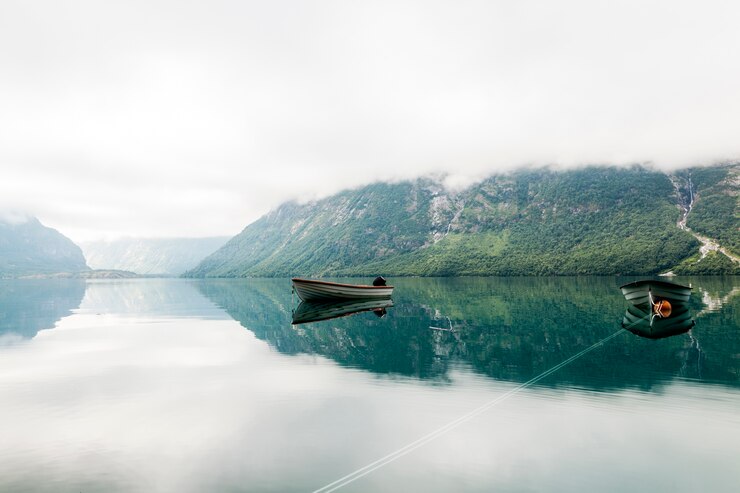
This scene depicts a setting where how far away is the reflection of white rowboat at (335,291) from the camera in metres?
70.7

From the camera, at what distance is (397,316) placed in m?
58.8

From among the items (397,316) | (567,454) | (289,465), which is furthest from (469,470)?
(397,316)

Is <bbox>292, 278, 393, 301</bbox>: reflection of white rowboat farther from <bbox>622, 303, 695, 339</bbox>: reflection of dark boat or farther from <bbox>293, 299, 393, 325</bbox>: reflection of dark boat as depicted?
<bbox>622, 303, 695, 339</bbox>: reflection of dark boat

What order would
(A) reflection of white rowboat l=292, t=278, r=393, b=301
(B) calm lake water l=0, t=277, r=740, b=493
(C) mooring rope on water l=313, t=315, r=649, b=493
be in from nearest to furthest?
1. (C) mooring rope on water l=313, t=315, r=649, b=493
2. (B) calm lake water l=0, t=277, r=740, b=493
3. (A) reflection of white rowboat l=292, t=278, r=393, b=301

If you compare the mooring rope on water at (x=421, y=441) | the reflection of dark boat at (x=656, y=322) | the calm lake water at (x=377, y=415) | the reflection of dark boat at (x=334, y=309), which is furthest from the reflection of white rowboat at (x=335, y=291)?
the mooring rope on water at (x=421, y=441)

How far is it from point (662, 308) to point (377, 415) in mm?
55518

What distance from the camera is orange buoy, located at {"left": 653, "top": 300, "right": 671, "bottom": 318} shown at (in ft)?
177

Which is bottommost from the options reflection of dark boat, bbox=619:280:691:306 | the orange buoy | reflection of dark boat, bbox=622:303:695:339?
reflection of dark boat, bbox=622:303:695:339

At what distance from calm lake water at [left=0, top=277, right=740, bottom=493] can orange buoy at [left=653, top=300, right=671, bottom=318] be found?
17.0 m

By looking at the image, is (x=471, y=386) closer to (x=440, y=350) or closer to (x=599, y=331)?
(x=440, y=350)

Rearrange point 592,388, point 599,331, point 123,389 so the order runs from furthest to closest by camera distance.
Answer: point 599,331, point 123,389, point 592,388

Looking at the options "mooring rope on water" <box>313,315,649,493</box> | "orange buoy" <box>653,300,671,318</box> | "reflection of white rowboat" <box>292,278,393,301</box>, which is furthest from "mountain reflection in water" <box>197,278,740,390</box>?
"reflection of white rowboat" <box>292,278,393,301</box>

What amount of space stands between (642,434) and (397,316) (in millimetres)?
43483

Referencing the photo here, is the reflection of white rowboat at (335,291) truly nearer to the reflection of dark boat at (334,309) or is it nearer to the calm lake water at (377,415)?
the reflection of dark boat at (334,309)
